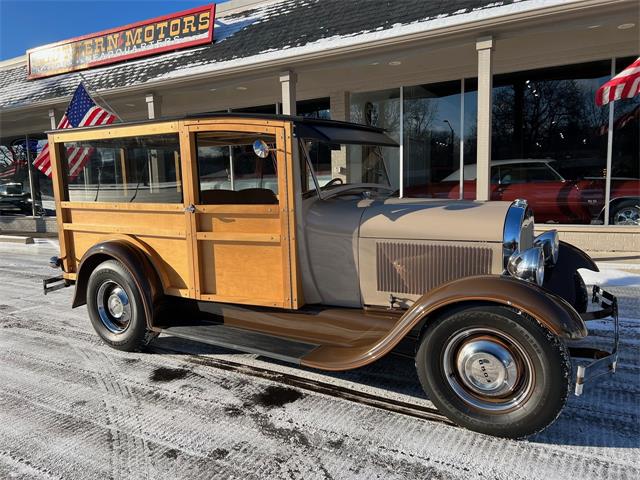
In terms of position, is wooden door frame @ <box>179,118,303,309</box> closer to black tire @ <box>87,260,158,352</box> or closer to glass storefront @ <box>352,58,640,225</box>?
black tire @ <box>87,260,158,352</box>

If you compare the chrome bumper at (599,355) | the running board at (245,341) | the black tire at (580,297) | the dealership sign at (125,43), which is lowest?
the running board at (245,341)

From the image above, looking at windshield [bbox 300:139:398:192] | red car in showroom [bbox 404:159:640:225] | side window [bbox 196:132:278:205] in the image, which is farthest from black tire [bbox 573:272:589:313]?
red car in showroom [bbox 404:159:640:225]

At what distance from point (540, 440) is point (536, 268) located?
955 mm

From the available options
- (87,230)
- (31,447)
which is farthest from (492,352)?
(87,230)

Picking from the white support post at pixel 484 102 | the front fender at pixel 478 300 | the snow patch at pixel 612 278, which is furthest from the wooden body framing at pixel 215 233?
the white support post at pixel 484 102

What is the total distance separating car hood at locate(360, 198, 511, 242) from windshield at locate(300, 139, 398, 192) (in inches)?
16.5

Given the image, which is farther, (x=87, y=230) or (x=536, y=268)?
(x=87, y=230)

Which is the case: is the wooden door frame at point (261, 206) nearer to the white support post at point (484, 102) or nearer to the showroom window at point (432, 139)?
the white support post at point (484, 102)

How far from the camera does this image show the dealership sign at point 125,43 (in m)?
10.7

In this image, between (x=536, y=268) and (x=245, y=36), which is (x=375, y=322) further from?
(x=245, y=36)

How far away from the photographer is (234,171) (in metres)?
3.88

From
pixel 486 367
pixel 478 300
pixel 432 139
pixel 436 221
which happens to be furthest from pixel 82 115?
pixel 486 367

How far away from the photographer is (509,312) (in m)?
2.53

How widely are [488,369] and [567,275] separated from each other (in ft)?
4.26
